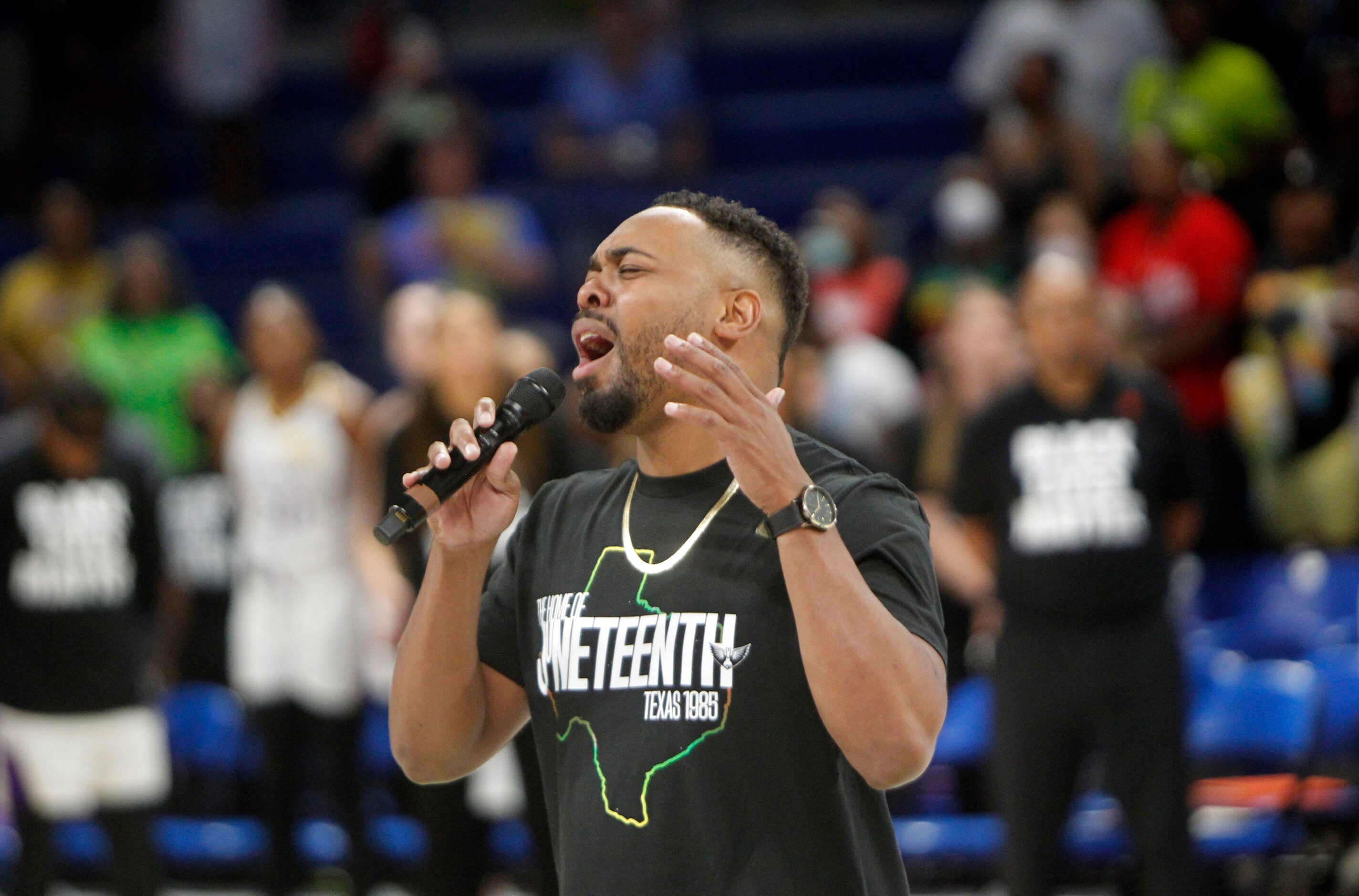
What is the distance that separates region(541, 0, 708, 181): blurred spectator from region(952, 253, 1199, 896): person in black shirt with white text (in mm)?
4370

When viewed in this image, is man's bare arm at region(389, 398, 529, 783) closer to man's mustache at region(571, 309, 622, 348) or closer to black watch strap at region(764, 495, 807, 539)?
→ man's mustache at region(571, 309, 622, 348)

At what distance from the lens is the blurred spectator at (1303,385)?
21.5 feet

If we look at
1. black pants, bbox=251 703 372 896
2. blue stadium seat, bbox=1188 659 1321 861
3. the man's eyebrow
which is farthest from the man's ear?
black pants, bbox=251 703 372 896

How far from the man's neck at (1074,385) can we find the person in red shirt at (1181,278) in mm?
2053

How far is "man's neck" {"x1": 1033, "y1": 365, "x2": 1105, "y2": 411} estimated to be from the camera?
5.09 metres

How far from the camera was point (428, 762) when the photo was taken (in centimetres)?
238

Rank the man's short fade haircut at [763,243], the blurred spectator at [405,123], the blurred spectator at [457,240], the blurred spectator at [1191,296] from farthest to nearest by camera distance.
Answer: the blurred spectator at [405,123], the blurred spectator at [457,240], the blurred spectator at [1191,296], the man's short fade haircut at [763,243]

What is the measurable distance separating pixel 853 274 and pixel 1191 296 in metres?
1.53

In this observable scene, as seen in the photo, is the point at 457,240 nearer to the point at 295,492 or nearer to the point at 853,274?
the point at 853,274

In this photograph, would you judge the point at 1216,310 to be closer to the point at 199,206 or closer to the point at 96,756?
the point at 96,756

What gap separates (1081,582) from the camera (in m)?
4.91

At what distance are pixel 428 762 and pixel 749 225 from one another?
865mm

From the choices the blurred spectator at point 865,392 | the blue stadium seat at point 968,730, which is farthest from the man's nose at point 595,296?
the blurred spectator at point 865,392

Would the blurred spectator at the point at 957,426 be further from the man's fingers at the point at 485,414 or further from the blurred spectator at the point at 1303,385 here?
the man's fingers at the point at 485,414
